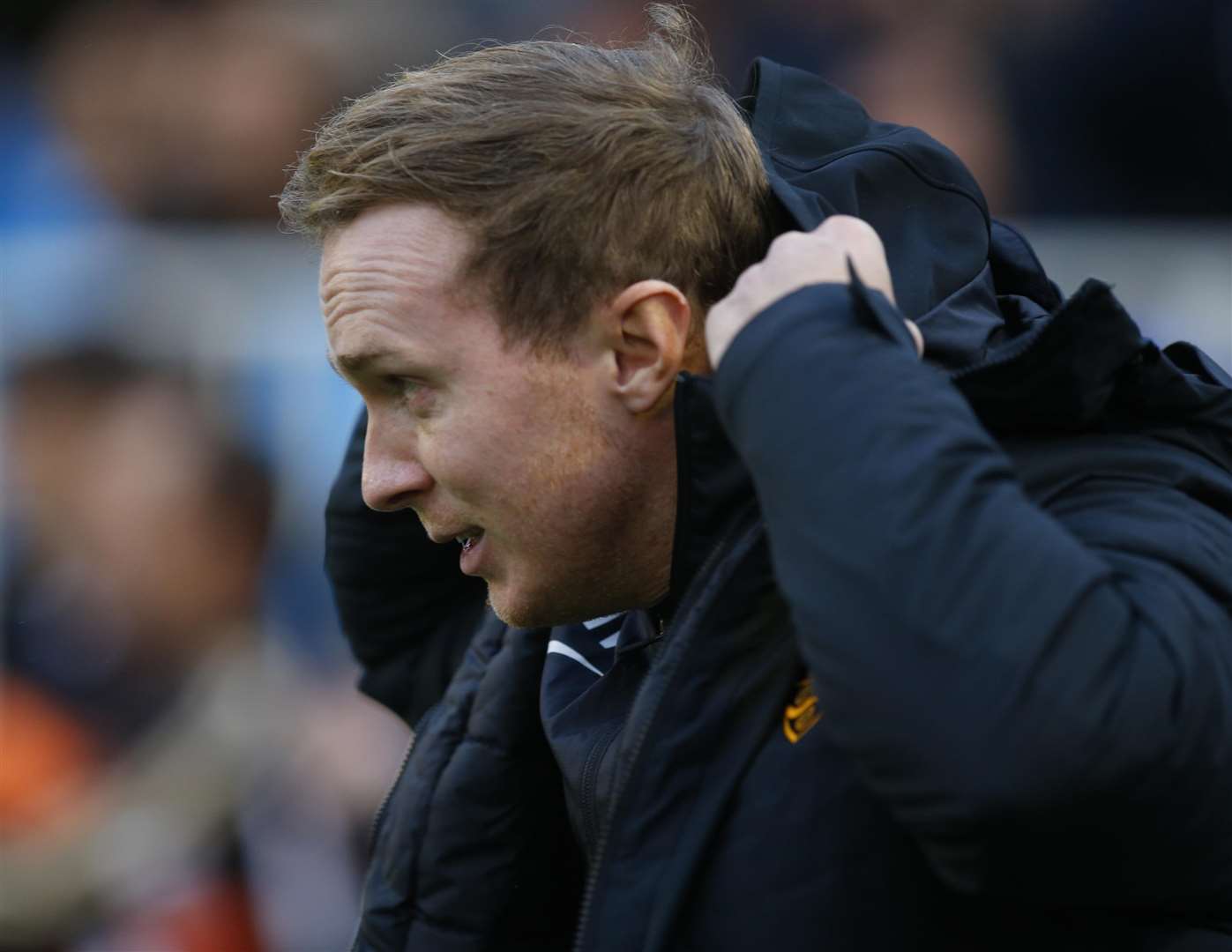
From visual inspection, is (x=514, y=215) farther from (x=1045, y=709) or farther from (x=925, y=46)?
(x=925, y=46)

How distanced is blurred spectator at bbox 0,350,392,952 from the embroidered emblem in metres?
2.26

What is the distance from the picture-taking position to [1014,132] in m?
3.84

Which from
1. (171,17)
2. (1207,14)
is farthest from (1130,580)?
(171,17)

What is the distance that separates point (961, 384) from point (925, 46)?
2.70 metres

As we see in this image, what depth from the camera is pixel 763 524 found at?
56.6 inches

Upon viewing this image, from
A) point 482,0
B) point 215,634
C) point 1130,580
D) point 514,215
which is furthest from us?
point 482,0

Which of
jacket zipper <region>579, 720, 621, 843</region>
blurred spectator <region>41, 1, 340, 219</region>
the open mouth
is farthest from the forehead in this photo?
blurred spectator <region>41, 1, 340, 219</region>

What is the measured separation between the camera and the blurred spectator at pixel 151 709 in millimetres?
3557

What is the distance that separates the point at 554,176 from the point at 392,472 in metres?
0.35

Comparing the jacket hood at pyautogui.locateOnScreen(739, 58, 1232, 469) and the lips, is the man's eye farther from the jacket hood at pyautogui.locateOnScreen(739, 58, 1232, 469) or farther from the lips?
the jacket hood at pyautogui.locateOnScreen(739, 58, 1232, 469)

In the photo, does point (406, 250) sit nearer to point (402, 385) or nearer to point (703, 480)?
point (402, 385)

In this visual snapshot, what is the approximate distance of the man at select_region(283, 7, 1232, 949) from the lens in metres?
1.16

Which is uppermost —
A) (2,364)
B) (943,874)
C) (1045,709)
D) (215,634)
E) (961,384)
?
(961,384)

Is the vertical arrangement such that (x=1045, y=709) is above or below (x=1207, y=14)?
below
